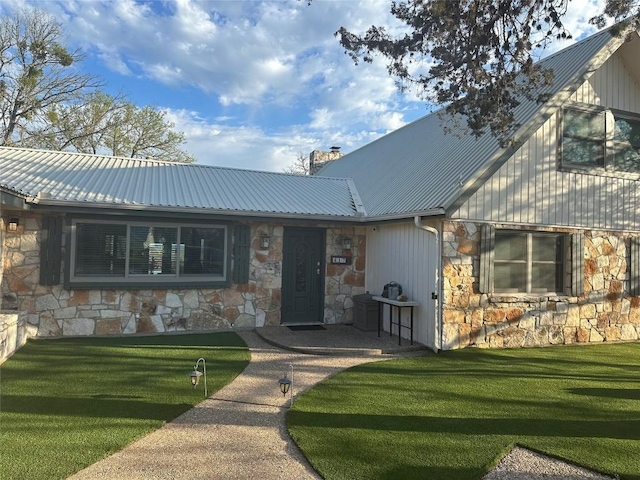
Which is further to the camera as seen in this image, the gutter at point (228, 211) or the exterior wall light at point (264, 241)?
the exterior wall light at point (264, 241)

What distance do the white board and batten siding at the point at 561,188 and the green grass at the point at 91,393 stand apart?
5401mm

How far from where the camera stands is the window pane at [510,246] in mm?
8344

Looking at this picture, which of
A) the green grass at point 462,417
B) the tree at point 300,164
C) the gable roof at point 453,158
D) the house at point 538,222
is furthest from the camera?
the tree at point 300,164

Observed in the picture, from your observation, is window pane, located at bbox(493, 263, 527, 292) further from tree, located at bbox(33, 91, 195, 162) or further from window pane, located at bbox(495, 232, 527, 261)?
tree, located at bbox(33, 91, 195, 162)

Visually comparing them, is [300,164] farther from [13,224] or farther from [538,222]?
[13,224]

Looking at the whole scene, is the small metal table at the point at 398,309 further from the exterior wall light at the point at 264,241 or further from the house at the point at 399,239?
the exterior wall light at the point at 264,241

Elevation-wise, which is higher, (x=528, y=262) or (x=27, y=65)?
(x=27, y=65)

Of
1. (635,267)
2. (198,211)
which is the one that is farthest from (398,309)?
(635,267)

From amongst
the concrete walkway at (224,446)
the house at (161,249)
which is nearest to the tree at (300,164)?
the house at (161,249)

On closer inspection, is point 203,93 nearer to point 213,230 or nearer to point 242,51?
point 242,51

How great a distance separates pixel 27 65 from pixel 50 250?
592 inches

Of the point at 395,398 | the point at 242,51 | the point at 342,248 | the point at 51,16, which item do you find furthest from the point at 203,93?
the point at 395,398

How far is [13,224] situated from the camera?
768 centimetres

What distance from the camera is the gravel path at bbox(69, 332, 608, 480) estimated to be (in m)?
3.38
